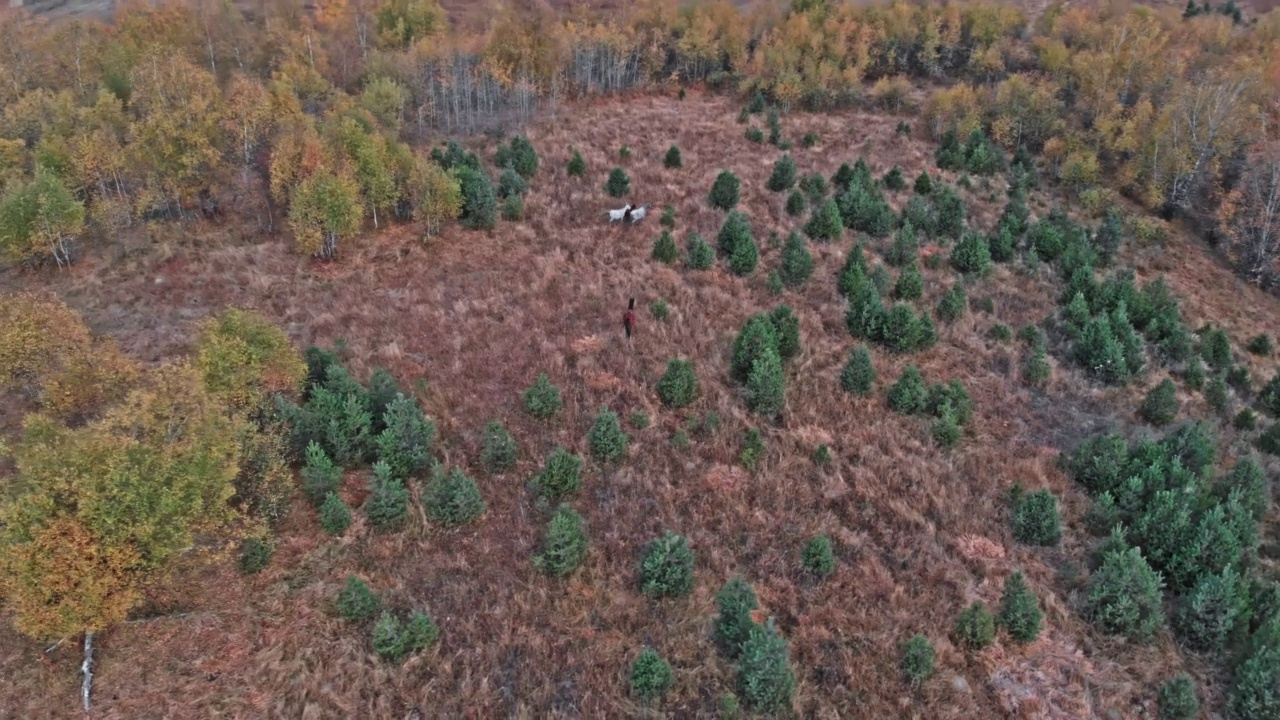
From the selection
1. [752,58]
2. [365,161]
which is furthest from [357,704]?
[752,58]

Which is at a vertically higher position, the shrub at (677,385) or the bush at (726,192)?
the bush at (726,192)

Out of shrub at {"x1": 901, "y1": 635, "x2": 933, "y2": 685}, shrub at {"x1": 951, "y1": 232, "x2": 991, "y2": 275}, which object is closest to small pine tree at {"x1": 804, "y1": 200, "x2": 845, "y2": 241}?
shrub at {"x1": 951, "y1": 232, "x2": 991, "y2": 275}

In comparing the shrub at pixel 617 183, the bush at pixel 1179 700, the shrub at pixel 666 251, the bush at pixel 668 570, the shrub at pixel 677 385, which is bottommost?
the bush at pixel 1179 700

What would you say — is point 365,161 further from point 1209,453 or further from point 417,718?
point 1209,453

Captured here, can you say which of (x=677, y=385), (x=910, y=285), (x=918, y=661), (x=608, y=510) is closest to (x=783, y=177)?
(x=910, y=285)

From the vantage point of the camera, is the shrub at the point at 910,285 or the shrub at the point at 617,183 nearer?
the shrub at the point at 910,285

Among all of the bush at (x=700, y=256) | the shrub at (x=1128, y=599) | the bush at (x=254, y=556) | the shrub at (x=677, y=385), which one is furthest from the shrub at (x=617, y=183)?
the shrub at (x=1128, y=599)

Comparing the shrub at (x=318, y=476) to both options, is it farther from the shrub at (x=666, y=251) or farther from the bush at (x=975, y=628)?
the shrub at (x=666, y=251)
